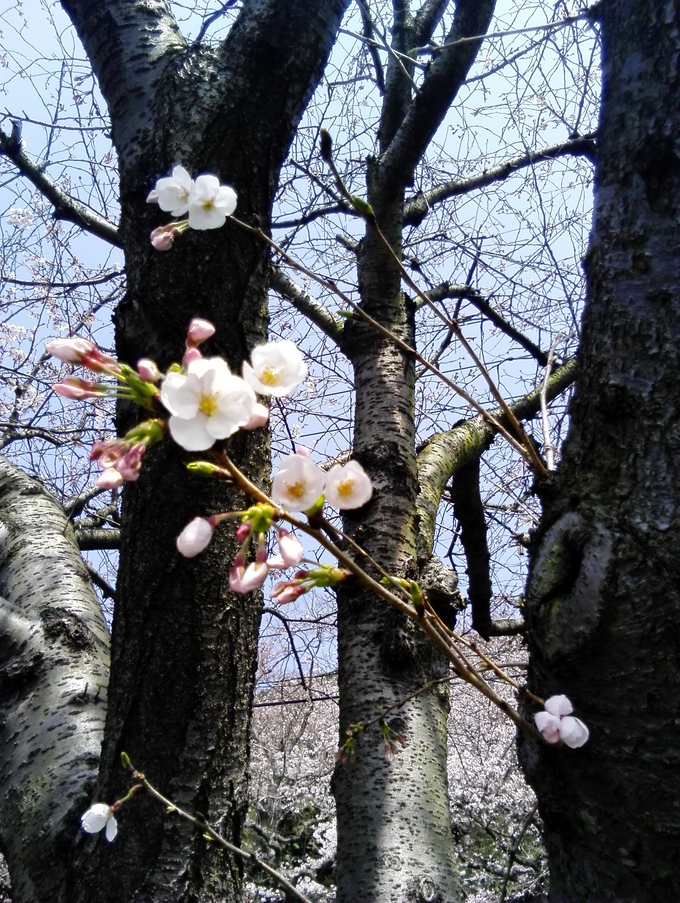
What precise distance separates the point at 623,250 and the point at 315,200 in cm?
316

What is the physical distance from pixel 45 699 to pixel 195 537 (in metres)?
1.04

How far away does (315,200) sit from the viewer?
366 cm

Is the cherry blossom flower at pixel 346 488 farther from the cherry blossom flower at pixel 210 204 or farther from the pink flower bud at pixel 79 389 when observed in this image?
the cherry blossom flower at pixel 210 204

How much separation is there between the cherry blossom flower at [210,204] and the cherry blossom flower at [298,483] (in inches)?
17.7

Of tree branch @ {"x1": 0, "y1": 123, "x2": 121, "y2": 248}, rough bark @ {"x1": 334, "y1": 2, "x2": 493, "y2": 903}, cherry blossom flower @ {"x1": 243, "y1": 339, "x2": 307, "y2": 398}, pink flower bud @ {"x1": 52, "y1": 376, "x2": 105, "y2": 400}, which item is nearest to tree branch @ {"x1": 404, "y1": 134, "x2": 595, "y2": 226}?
rough bark @ {"x1": 334, "y1": 2, "x2": 493, "y2": 903}

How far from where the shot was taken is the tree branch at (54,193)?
2.47 m

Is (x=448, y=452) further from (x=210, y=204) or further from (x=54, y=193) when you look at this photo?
(x=54, y=193)

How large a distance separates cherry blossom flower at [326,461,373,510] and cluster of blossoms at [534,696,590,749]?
0.99 ft

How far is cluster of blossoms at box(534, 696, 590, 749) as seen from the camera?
644 mm

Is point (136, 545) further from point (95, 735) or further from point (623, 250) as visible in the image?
point (623, 250)

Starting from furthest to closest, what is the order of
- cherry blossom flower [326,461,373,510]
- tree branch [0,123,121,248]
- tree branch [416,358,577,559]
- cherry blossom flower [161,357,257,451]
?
tree branch [0,123,121,248], tree branch [416,358,577,559], cherry blossom flower [326,461,373,510], cherry blossom flower [161,357,257,451]

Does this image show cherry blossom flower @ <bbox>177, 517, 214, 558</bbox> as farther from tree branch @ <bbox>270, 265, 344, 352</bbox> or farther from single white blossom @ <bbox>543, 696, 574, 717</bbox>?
tree branch @ <bbox>270, 265, 344, 352</bbox>

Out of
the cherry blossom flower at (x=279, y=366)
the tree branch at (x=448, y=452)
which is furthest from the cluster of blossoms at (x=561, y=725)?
the tree branch at (x=448, y=452)

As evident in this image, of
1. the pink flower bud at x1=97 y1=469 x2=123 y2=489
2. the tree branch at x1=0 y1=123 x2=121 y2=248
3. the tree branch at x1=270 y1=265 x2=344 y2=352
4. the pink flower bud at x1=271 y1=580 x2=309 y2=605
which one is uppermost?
the tree branch at x1=0 y1=123 x2=121 y2=248
